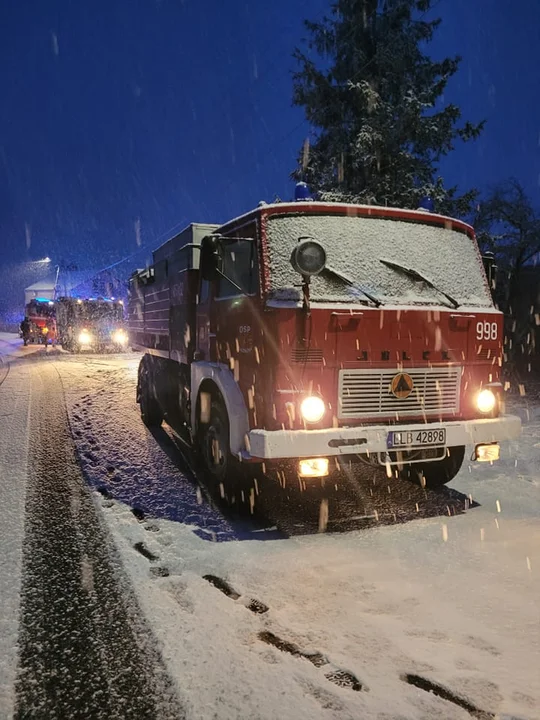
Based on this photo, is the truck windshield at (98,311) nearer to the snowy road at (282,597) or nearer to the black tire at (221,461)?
the snowy road at (282,597)

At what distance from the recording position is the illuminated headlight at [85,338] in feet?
92.6

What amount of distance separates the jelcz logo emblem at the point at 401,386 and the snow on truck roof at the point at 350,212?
149 centimetres

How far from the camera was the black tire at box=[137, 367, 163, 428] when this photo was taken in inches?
327

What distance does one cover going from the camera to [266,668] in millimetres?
2594

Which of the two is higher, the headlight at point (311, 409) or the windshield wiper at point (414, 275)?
the windshield wiper at point (414, 275)

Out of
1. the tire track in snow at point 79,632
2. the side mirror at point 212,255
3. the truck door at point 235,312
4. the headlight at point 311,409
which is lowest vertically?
the tire track in snow at point 79,632

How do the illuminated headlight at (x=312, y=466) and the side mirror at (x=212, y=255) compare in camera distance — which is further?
the side mirror at (x=212, y=255)

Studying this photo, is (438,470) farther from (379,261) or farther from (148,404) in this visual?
(148,404)

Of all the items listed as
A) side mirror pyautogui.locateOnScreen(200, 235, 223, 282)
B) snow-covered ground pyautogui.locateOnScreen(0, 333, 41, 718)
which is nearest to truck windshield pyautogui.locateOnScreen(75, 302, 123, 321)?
snow-covered ground pyautogui.locateOnScreen(0, 333, 41, 718)

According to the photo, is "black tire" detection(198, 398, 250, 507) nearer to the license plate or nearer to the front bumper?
the front bumper

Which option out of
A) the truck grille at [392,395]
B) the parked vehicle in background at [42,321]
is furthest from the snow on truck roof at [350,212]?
the parked vehicle in background at [42,321]

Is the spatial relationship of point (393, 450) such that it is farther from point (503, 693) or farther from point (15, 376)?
point (15, 376)

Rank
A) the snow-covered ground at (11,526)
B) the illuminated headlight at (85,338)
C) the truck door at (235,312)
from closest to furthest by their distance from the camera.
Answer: the snow-covered ground at (11,526), the truck door at (235,312), the illuminated headlight at (85,338)

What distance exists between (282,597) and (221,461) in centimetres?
179
